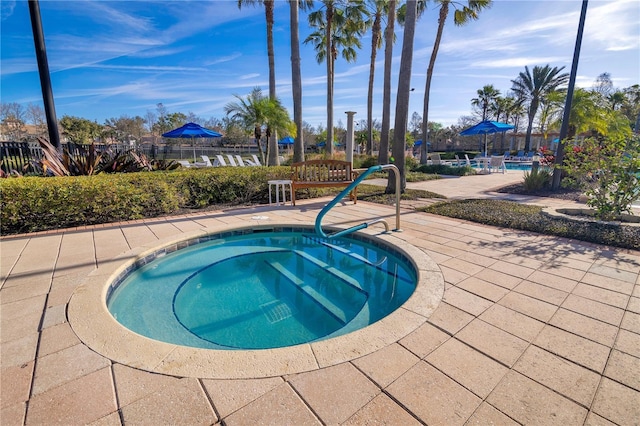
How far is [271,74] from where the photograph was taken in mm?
12539

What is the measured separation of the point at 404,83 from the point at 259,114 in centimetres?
564

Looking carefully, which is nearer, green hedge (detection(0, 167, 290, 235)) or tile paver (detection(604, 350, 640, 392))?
tile paver (detection(604, 350, 640, 392))

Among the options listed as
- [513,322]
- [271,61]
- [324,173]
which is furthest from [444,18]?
[513,322]

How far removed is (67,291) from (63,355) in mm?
1063

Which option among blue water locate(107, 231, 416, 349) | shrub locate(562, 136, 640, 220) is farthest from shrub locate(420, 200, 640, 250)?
blue water locate(107, 231, 416, 349)

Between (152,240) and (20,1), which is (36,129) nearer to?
(20,1)

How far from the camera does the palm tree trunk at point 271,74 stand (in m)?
11.9

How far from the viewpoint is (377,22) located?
17.1 meters

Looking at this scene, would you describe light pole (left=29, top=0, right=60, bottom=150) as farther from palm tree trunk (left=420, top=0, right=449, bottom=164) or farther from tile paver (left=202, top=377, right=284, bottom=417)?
palm tree trunk (left=420, top=0, right=449, bottom=164)

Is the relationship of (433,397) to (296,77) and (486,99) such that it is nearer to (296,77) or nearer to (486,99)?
(296,77)

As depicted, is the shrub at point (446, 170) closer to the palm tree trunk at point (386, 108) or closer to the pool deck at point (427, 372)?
the palm tree trunk at point (386, 108)

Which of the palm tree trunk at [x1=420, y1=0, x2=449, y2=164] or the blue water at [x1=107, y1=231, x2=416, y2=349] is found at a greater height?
the palm tree trunk at [x1=420, y1=0, x2=449, y2=164]

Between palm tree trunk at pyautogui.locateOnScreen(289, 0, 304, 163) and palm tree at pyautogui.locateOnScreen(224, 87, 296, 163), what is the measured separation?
0.35m

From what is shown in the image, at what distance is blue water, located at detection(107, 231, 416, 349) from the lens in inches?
95.6
